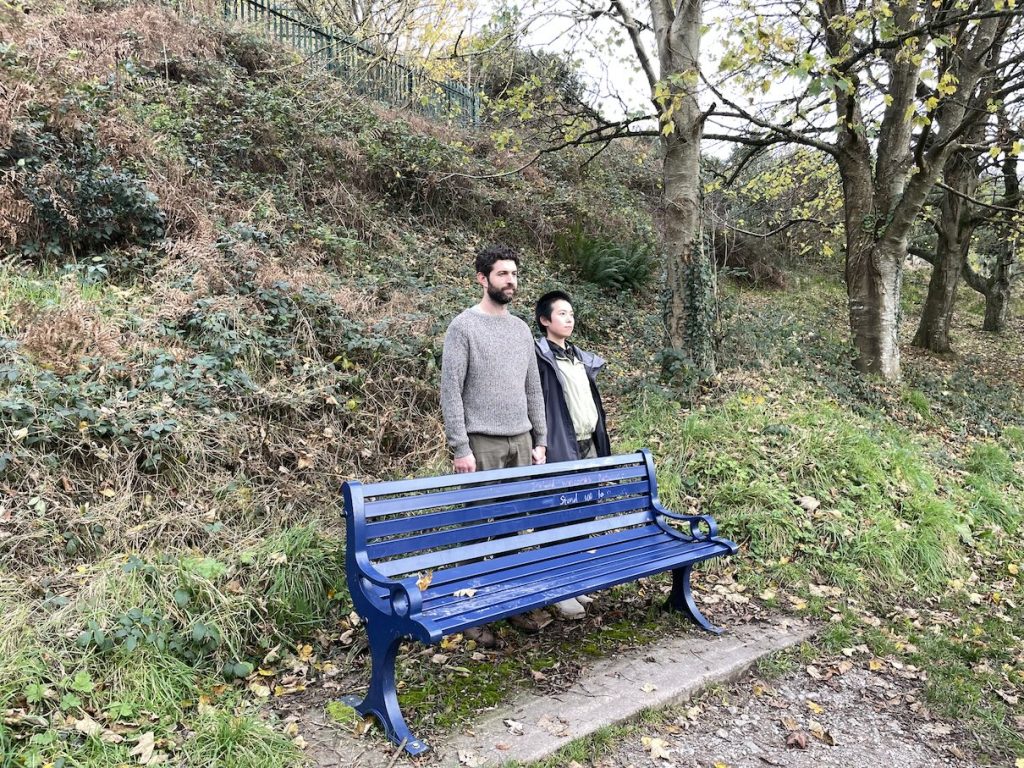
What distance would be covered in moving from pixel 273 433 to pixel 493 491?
88.0 inches

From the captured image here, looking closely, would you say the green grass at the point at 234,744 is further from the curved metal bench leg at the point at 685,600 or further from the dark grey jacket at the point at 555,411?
the curved metal bench leg at the point at 685,600

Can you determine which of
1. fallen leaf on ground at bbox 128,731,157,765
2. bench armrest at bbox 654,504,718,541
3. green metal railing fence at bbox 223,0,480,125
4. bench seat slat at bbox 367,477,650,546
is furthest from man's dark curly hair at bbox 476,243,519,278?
green metal railing fence at bbox 223,0,480,125

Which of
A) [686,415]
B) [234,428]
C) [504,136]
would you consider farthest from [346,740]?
[504,136]

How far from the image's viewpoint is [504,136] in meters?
7.64

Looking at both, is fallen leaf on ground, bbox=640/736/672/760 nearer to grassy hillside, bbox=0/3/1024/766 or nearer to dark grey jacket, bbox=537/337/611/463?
grassy hillside, bbox=0/3/1024/766

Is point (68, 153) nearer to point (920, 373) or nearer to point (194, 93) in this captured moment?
point (194, 93)

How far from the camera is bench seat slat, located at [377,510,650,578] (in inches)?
123

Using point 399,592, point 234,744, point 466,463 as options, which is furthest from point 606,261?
point 234,744

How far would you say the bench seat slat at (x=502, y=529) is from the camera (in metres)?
3.14

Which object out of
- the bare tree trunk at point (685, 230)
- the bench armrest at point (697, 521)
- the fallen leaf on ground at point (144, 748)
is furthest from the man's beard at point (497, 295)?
the bare tree trunk at point (685, 230)

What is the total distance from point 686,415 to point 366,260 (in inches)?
169

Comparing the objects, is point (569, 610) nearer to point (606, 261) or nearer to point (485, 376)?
point (485, 376)

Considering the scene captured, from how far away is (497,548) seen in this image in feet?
11.4

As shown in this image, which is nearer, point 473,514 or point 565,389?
point 473,514
